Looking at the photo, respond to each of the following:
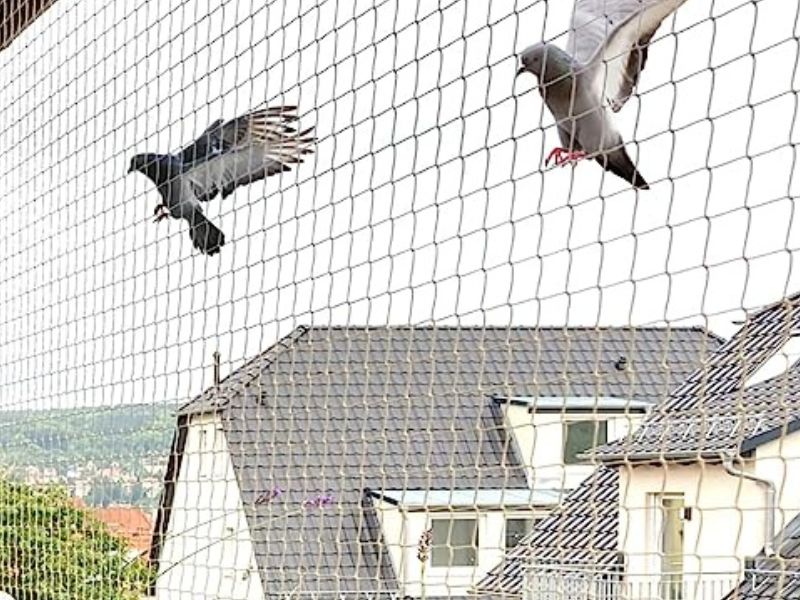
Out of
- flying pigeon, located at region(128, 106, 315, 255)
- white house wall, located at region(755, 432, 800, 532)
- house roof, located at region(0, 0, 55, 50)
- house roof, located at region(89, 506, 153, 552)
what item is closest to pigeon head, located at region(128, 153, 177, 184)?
flying pigeon, located at region(128, 106, 315, 255)

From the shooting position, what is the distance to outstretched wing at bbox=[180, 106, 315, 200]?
0.84 metres

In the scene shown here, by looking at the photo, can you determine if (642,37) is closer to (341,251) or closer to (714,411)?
(714,411)

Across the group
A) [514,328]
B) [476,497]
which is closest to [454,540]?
[476,497]

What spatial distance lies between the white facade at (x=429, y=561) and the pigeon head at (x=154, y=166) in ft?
0.75

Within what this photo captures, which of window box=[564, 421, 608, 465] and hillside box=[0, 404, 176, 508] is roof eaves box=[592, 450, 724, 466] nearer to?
window box=[564, 421, 608, 465]

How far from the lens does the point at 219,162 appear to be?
895mm

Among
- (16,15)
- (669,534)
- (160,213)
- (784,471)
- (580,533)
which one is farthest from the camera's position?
(16,15)

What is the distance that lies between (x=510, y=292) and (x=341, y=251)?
0.17 metres

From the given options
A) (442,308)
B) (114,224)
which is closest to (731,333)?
(442,308)

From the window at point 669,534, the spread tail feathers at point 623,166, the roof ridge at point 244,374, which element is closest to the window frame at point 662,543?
the window at point 669,534

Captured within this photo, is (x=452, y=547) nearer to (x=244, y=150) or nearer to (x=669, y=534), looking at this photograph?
(x=669, y=534)

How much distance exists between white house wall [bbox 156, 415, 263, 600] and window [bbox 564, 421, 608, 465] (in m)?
0.21

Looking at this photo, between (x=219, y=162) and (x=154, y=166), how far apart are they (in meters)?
0.07

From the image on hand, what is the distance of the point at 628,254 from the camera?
1.92ft
